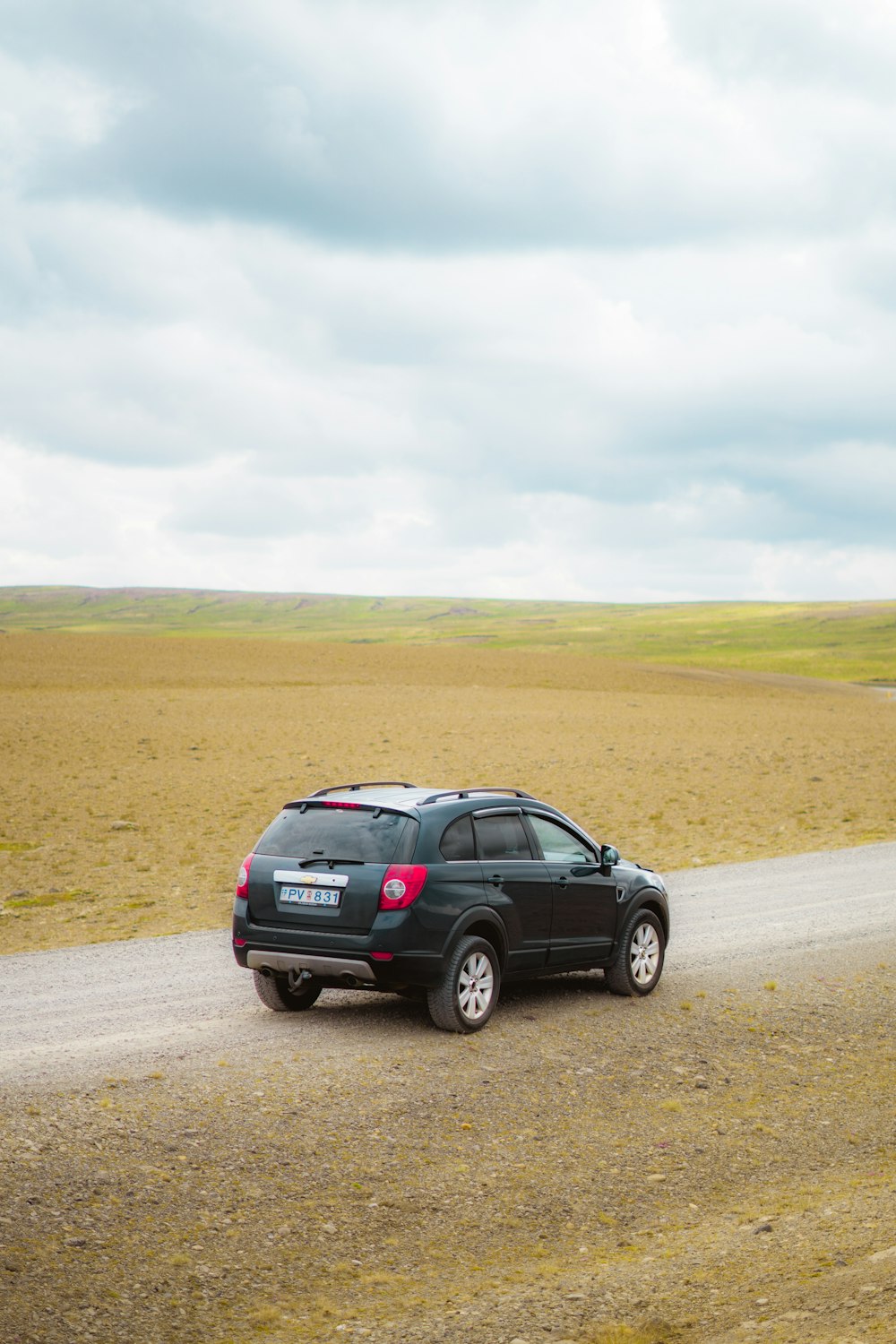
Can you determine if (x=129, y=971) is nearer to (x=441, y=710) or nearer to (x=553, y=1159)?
(x=553, y=1159)

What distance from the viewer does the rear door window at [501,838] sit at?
1053 cm

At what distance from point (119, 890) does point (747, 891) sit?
851cm

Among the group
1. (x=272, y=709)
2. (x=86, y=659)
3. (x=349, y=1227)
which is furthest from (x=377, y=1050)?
(x=86, y=659)

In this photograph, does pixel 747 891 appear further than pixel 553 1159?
Yes

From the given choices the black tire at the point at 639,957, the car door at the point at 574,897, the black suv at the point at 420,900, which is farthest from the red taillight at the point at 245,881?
the black tire at the point at 639,957

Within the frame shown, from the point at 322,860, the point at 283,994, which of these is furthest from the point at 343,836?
the point at 283,994

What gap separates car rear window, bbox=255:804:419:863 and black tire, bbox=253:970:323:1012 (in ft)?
3.60

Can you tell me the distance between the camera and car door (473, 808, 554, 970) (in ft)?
34.2

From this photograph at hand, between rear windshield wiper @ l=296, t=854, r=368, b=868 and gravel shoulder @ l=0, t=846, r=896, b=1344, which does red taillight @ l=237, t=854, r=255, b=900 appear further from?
gravel shoulder @ l=0, t=846, r=896, b=1344

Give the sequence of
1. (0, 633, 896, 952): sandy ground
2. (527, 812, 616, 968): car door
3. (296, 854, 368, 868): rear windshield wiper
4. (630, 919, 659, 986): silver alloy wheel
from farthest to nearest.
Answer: (0, 633, 896, 952): sandy ground
(630, 919, 659, 986): silver alloy wheel
(527, 812, 616, 968): car door
(296, 854, 368, 868): rear windshield wiper

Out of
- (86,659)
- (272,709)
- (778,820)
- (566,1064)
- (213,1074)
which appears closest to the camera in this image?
(213,1074)

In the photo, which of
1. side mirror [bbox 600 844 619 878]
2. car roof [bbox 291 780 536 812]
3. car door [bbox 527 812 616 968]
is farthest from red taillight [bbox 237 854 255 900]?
side mirror [bbox 600 844 619 878]

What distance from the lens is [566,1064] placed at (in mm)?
9594

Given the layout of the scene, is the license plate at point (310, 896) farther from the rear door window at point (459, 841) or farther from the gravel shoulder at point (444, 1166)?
the gravel shoulder at point (444, 1166)
